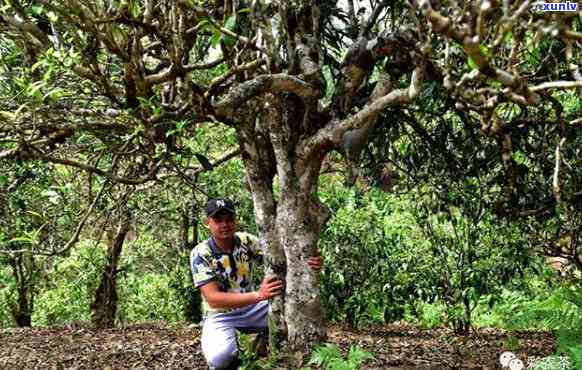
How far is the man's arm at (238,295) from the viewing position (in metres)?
4.92

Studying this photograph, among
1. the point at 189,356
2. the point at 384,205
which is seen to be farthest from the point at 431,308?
the point at 189,356

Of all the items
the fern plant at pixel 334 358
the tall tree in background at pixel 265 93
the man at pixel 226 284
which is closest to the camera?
the tall tree in background at pixel 265 93

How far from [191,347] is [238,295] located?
2798 mm

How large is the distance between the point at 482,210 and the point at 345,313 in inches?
105

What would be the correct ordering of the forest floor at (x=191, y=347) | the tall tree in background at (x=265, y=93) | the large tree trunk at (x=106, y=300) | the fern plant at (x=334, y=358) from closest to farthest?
1. the tall tree in background at (x=265, y=93)
2. the fern plant at (x=334, y=358)
3. the forest floor at (x=191, y=347)
4. the large tree trunk at (x=106, y=300)

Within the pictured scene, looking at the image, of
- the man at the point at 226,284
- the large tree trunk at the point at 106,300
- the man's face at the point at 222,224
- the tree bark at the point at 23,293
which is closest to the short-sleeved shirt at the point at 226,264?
the man at the point at 226,284

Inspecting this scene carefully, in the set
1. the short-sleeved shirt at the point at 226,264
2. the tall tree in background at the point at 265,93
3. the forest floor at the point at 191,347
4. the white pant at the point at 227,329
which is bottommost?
the forest floor at the point at 191,347

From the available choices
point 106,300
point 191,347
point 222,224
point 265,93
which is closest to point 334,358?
point 222,224

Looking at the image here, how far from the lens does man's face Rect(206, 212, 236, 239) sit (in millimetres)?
5295

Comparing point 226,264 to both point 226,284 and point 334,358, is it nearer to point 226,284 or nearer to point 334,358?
point 226,284

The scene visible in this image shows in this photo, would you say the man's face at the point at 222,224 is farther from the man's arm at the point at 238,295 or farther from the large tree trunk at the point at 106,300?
the large tree trunk at the point at 106,300

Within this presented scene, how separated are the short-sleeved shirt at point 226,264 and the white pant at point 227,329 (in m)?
0.09

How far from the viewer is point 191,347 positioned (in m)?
7.54

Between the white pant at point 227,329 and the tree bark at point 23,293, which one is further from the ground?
the tree bark at point 23,293
